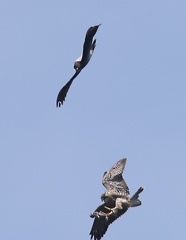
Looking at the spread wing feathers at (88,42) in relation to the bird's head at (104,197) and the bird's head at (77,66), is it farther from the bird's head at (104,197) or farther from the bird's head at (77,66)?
the bird's head at (104,197)

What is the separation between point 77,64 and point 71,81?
88.2 inches

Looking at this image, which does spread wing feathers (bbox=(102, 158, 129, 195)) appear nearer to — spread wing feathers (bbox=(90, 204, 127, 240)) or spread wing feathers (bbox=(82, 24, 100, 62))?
spread wing feathers (bbox=(90, 204, 127, 240))

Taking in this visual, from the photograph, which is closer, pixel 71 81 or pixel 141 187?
pixel 141 187

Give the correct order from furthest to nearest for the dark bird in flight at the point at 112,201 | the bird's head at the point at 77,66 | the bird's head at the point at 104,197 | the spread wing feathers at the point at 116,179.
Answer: the bird's head at the point at 77,66 → the spread wing feathers at the point at 116,179 → the bird's head at the point at 104,197 → the dark bird in flight at the point at 112,201

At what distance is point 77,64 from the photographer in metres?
44.5

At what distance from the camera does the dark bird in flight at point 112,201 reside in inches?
1690

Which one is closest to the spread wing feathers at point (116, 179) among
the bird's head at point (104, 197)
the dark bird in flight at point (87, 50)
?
the bird's head at point (104, 197)

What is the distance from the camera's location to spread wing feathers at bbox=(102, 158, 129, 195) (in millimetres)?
44306

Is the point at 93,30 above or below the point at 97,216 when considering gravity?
above

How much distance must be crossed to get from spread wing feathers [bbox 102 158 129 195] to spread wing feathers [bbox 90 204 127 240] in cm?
93

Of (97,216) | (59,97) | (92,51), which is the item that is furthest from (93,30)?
(97,216)

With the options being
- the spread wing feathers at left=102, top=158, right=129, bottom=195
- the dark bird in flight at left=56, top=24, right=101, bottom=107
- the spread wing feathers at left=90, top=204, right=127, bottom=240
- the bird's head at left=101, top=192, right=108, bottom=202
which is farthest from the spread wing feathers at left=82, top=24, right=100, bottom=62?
the spread wing feathers at left=90, top=204, right=127, bottom=240

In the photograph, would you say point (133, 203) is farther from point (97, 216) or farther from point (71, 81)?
point (71, 81)

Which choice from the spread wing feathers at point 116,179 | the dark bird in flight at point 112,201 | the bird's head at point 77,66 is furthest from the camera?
the bird's head at point 77,66
